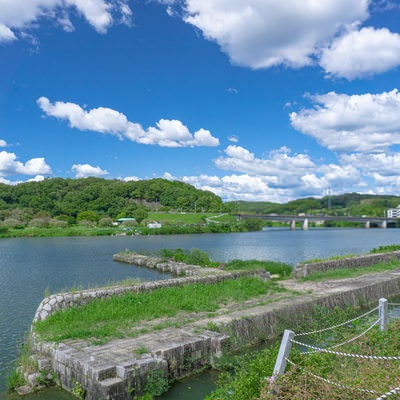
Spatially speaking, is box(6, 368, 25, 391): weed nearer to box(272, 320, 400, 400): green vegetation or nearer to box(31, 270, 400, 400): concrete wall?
box(31, 270, 400, 400): concrete wall

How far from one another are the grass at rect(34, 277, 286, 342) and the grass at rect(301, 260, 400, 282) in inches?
129

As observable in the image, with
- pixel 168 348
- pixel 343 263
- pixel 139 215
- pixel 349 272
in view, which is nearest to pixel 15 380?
pixel 168 348

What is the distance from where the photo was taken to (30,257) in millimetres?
34438

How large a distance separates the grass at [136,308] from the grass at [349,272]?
3.27 m

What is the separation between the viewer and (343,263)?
19922 millimetres

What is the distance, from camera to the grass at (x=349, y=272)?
1646 centimetres

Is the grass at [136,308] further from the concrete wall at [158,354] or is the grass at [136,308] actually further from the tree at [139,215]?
the tree at [139,215]

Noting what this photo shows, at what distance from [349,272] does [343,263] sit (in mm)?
1878

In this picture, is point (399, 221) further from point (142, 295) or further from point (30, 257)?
point (142, 295)

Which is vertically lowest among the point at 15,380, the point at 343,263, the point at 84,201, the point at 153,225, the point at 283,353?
the point at 15,380

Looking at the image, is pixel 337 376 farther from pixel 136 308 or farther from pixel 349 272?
pixel 349 272

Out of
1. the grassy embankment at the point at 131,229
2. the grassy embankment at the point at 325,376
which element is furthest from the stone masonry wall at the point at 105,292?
the grassy embankment at the point at 131,229

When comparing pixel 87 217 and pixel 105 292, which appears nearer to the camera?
pixel 105 292

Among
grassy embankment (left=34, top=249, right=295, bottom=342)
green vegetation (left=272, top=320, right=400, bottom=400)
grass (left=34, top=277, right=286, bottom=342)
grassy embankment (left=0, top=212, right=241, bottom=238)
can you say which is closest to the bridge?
grassy embankment (left=0, top=212, right=241, bottom=238)
